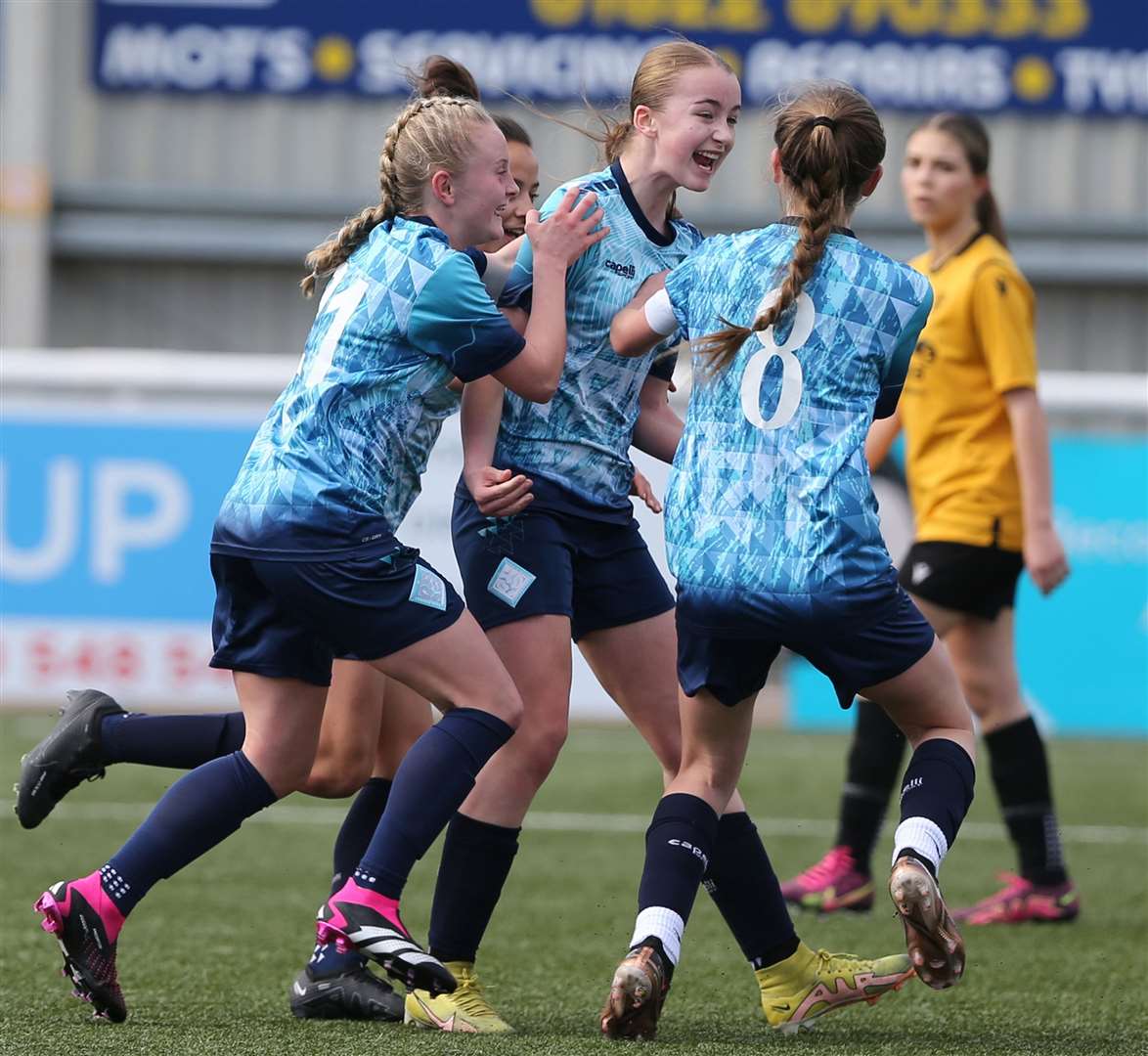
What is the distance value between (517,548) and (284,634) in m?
0.45

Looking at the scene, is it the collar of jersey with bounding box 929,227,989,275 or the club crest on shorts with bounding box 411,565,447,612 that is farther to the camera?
the collar of jersey with bounding box 929,227,989,275

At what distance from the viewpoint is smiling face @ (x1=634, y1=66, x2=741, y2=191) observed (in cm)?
357

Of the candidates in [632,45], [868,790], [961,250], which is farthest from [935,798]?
[632,45]

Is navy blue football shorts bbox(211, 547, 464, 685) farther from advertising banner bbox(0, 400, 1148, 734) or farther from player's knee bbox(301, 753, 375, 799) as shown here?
advertising banner bbox(0, 400, 1148, 734)

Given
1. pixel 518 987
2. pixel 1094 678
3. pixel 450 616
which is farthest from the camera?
pixel 1094 678

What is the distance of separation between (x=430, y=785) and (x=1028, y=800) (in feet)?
7.61

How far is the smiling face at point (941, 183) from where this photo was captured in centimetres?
516

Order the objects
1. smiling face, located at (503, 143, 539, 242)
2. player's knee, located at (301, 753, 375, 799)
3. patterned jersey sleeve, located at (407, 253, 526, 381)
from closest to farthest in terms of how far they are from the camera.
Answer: patterned jersey sleeve, located at (407, 253, 526, 381) → player's knee, located at (301, 753, 375, 799) → smiling face, located at (503, 143, 539, 242)

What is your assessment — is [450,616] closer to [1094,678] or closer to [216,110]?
[1094,678]

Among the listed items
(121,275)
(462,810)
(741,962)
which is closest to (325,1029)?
(462,810)

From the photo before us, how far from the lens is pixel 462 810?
3.72 m

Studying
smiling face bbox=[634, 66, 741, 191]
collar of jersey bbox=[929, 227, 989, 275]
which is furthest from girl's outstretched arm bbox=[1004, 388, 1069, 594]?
smiling face bbox=[634, 66, 741, 191]

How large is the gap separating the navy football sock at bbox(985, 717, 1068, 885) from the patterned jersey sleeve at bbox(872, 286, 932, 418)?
6.80 ft

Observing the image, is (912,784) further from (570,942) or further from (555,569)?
(570,942)
